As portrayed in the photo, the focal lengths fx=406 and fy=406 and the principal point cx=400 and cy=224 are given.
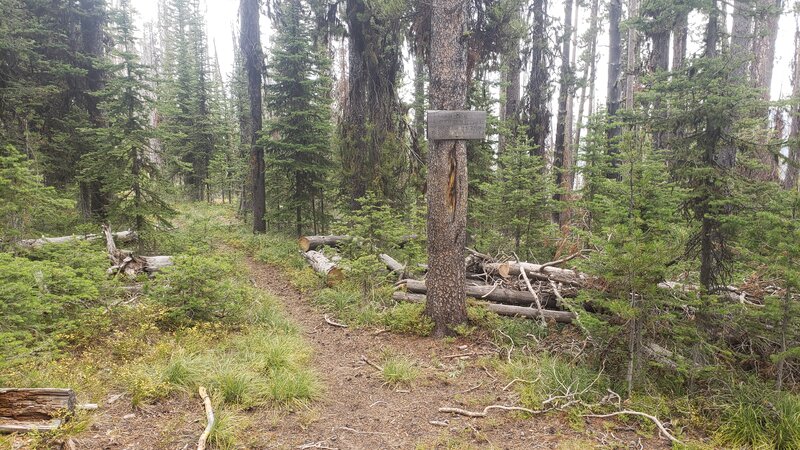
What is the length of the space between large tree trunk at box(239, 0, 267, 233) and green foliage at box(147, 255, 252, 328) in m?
9.46

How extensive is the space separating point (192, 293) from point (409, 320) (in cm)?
360

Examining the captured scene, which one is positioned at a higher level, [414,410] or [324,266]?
[324,266]

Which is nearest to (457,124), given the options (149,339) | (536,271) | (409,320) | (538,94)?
(409,320)

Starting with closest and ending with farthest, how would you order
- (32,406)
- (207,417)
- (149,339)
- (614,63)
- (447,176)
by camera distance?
(32,406) → (207,417) → (149,339) → (447,176) → (614,63)

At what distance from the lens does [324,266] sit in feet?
34.5

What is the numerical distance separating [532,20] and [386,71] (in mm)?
4992

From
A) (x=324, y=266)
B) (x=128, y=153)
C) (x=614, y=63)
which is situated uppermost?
(x=614, y=63)

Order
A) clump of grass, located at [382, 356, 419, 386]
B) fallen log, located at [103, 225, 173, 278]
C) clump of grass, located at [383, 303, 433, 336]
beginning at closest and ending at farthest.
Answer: clump of grass, located at [382, 356, 419, 386]
clump of grass, located at [383, 303, 433, 336]
fallen log, located at [103, 225, 173, 278]

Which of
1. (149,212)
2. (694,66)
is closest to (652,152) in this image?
(694,66)

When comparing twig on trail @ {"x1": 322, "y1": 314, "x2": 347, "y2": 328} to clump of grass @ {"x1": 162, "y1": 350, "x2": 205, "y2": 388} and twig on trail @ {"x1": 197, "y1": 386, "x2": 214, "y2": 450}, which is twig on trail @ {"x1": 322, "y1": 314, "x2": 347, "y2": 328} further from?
twig on trail @ {"x1": 197, "y1": 386, "x2": 214, "y2": 450}

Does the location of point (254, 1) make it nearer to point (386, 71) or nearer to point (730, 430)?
point (386, 71)

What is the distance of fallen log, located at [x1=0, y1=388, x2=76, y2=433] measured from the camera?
350 cm

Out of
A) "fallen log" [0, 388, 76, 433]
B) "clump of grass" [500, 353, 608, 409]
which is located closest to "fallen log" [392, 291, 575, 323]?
"clump of grass" [500, 353, 608, 409]

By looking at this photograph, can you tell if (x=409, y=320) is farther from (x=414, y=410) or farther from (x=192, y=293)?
(x=192, y=293)
